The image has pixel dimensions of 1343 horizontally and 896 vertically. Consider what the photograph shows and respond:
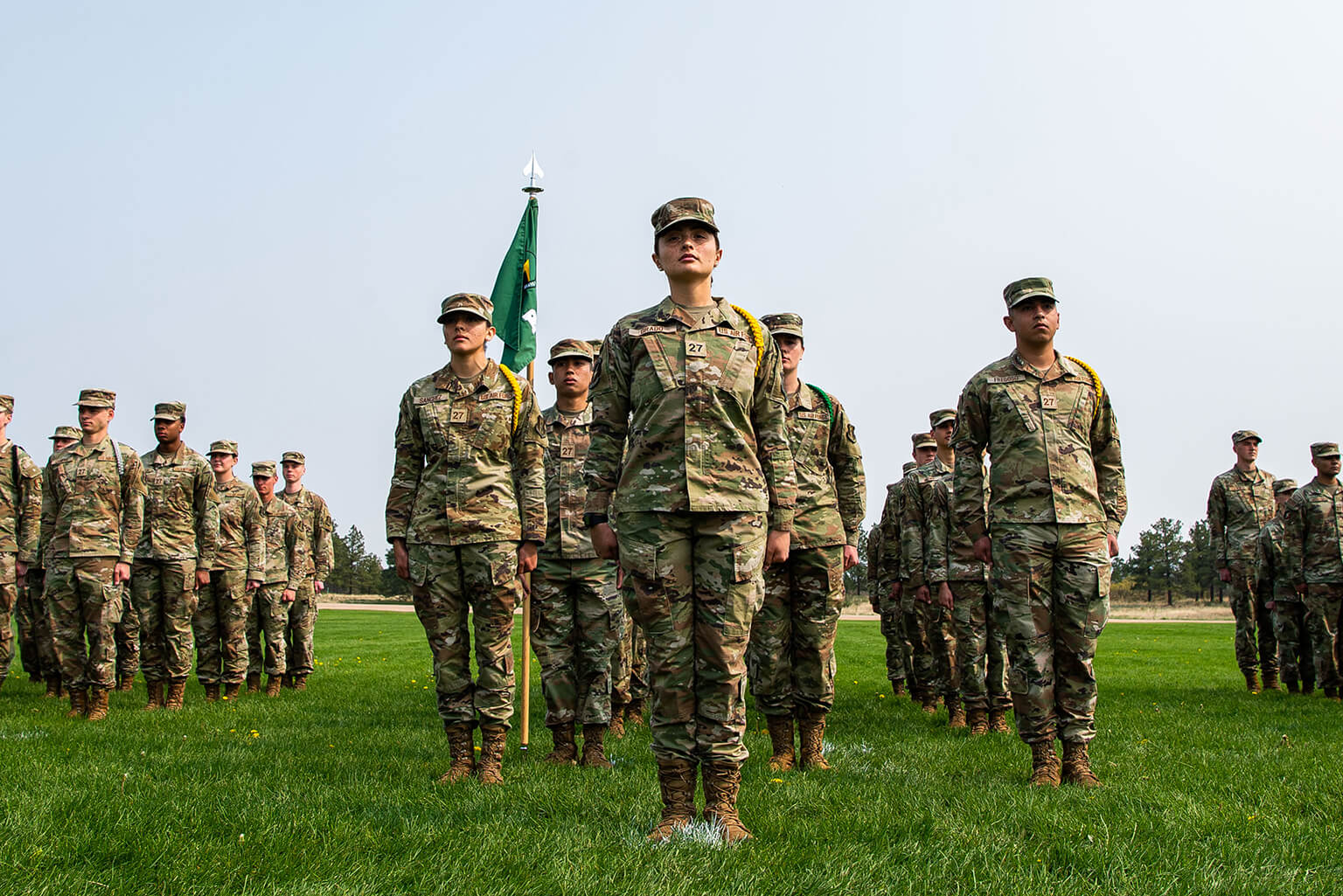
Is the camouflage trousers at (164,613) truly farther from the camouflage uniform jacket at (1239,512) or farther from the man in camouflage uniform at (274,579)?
the camouflage uniform jacket at (1239,512)

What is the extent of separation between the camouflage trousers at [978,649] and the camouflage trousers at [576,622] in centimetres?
332

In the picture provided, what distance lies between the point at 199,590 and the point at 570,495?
6.10 metres

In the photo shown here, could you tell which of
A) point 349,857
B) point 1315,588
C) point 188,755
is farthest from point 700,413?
point 1315,588

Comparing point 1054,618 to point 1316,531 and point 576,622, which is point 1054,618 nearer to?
point 576,622

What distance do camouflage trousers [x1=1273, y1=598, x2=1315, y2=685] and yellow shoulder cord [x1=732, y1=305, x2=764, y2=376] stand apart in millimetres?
10779

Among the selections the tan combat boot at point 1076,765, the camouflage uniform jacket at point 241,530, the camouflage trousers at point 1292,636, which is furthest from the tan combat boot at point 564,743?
the camouflage trousers at point 1292,636

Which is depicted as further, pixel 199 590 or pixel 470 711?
pixel 199 590

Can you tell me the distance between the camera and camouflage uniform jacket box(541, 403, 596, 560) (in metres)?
7.28

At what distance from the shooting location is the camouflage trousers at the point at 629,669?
8812mm

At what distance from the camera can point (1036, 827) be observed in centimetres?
436

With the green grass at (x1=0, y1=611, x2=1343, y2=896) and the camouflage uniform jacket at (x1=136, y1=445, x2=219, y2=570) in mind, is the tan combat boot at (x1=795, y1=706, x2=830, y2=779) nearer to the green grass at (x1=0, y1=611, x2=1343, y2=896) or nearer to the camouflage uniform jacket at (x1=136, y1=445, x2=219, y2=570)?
the green grass at (x1=0, y1=611, x2=1343, y2=896)

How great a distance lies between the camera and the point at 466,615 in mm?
6215

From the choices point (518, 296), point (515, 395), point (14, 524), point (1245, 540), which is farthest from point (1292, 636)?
point (14, 524)

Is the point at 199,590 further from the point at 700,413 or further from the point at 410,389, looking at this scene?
the point at 700,413
